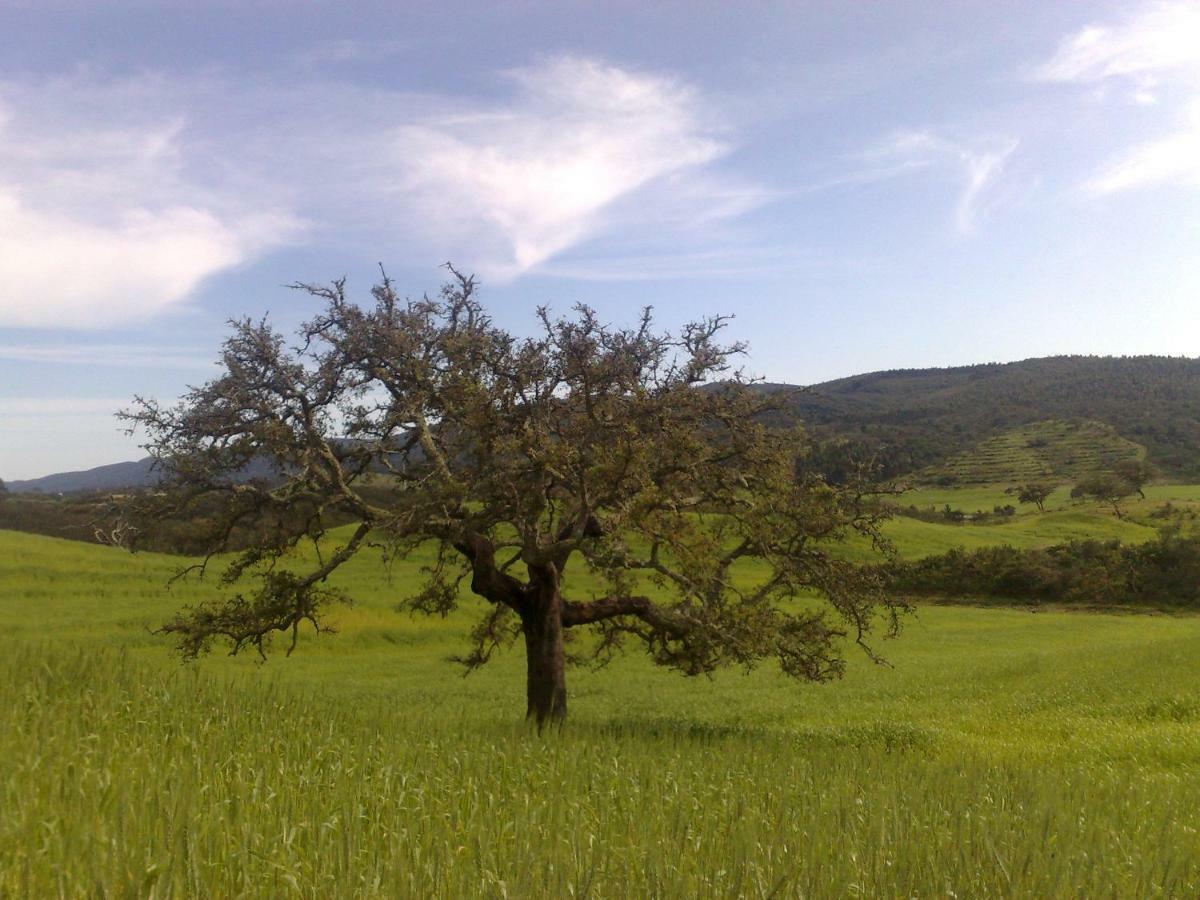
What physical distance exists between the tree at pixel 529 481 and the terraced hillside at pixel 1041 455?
13091 cm

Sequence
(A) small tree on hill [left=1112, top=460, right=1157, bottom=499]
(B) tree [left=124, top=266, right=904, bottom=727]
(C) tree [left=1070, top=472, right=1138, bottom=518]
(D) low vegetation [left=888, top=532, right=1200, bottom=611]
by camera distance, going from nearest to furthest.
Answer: (B) tree [left=124, top=266, right=904, bottom=727], (D) low vegetation [left=888, top=532, right=1200, bottom=611], (C) tree [left=1070, top=472, right=1138, bottom=518], (A) small tree on hill [left=1112, top=460, right=1157, bottom=499]

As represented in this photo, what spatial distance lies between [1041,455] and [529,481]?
17030cm

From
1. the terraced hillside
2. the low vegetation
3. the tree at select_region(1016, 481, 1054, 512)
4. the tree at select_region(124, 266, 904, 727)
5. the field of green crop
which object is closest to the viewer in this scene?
the field of green crop

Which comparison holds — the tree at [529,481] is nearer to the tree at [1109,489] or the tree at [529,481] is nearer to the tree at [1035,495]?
the tree at [1109,489]

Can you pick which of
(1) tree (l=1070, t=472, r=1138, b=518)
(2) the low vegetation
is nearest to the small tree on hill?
(1) tree (l=1070, t=472, r=1138, b=518)

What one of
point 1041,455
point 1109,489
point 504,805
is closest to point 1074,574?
point 1109,489

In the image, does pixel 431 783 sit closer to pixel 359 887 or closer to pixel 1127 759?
pixel 359 887

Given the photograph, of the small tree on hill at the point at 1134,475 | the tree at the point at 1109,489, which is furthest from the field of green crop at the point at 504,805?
the small tree on hill at the point at 1134,475

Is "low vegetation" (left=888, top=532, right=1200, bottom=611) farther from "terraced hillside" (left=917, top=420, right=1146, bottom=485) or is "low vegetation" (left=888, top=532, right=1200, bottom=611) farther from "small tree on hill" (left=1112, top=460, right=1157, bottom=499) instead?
"terraced hillside" (left=917, top=420, right=1146, bottom=485)

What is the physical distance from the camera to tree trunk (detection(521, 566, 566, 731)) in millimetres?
15805

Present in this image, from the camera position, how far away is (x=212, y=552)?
15.1 meters

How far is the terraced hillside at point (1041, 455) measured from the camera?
5763 inches

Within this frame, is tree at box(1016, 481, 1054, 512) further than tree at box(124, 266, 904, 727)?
Yes

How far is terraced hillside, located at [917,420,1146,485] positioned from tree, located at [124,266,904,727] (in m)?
131
